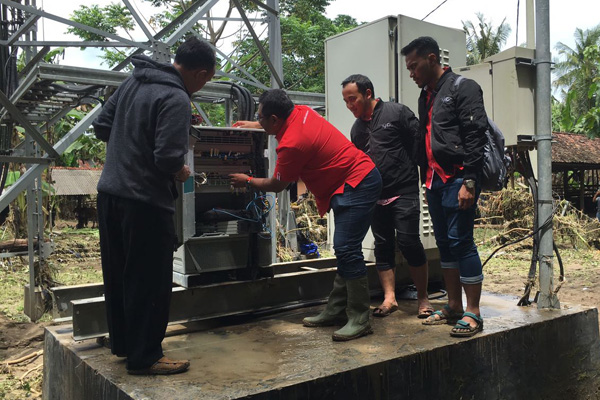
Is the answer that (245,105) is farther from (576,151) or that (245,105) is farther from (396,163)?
(576,151)

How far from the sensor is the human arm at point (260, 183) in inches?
149

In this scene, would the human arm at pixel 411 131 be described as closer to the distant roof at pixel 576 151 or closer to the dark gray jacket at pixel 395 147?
the dark gray jacket at pixel 395 147

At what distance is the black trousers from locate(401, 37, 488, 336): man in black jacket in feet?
6.45

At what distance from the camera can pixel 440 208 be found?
156 inches

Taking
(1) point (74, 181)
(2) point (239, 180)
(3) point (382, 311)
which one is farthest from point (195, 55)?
(1) point (74, 181)

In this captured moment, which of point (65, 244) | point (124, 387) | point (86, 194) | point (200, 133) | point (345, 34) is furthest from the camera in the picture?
point (86, 194)

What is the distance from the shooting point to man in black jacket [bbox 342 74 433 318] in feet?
14.1

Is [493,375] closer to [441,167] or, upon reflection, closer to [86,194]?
[441,167]

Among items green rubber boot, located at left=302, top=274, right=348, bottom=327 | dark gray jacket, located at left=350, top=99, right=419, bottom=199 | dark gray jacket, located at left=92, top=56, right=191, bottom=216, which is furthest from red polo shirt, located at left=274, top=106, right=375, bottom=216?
dark gray jacket, located at left=92, top=56, right=191, bottom=216

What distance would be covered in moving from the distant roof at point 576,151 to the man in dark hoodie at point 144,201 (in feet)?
57.8

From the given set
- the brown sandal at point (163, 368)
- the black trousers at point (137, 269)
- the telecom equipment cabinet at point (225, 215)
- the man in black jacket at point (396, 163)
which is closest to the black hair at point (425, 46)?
the man in black jacket at point (396, 163)

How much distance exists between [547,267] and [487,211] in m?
10.2

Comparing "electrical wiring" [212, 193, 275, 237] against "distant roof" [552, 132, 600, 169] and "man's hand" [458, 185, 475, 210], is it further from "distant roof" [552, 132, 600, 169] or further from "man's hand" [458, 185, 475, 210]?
"distant roof" [552, 132, 600, 169]

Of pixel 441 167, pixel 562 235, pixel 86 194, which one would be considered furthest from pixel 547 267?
pixel 86 194
